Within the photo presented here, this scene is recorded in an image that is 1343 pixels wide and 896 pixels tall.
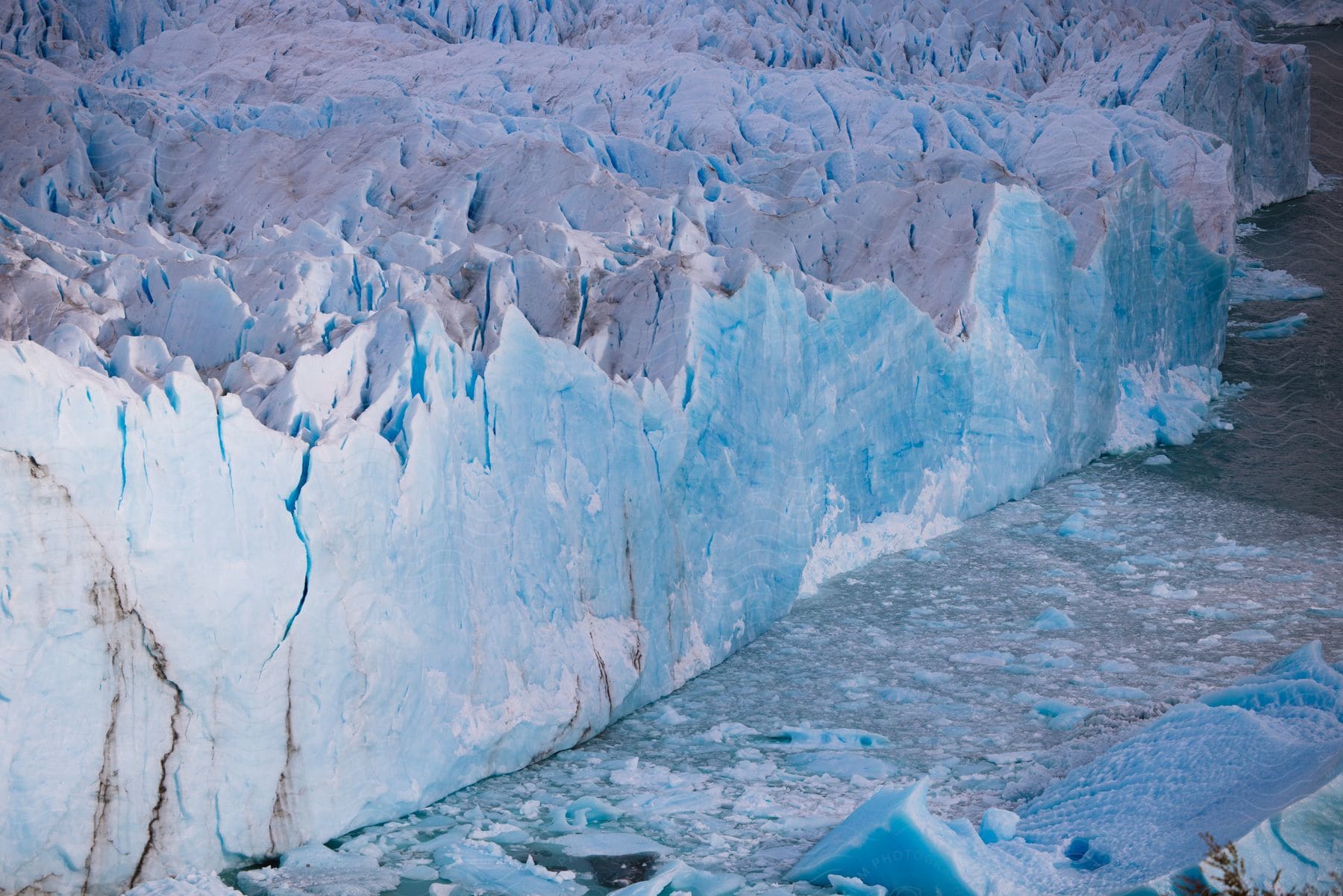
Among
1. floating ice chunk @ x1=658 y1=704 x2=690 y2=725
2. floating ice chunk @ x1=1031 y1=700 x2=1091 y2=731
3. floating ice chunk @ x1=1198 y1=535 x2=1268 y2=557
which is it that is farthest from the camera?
floating ice chunk @ x1=1198 y1=535 x2=1268 y2=557

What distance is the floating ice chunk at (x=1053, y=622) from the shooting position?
6527mm

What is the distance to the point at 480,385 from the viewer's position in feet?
16.7

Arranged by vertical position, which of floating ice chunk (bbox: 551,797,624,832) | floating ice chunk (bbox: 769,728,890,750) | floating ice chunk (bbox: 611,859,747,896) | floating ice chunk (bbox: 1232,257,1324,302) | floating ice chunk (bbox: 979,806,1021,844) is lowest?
floating ice chunk (bbox: 769,728,890,750)

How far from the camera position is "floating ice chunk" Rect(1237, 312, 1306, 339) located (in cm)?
1144

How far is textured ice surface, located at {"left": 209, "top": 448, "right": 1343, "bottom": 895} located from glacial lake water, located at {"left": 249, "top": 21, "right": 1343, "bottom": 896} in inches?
0.5

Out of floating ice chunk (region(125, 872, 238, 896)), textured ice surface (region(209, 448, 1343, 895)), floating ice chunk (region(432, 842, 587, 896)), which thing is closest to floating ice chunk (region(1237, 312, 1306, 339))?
textured ice surface (region(209, 448, 1343, 895))

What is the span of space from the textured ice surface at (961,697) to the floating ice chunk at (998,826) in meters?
0.01

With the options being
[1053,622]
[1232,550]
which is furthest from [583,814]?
[1232,550]

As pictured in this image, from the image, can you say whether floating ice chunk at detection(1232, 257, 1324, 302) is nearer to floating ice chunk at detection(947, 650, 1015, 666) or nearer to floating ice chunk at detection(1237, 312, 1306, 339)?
floating ice chunk at detection(1237, 312, 1306, 339)

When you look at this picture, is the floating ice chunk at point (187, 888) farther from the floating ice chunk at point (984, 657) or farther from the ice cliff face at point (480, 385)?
the floating ice chunk at point (984, 657)

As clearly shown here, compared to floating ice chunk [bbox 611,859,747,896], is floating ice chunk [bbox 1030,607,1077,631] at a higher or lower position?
lower

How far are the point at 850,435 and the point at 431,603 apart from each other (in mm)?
3144

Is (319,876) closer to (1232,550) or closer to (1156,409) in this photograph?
(1232,550)

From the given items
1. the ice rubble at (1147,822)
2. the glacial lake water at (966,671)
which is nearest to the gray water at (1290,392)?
the glacial lake water at (966,671)
